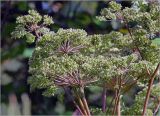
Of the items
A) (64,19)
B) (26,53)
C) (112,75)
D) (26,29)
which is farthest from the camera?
(64,19)

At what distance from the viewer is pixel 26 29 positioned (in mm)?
1458

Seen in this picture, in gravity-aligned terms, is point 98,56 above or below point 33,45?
below

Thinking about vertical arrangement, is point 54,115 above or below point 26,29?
below

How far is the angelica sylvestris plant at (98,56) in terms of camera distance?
133cm

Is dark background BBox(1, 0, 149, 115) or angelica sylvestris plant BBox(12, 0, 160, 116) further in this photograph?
dark background BBox(1, 0, 149, 115)

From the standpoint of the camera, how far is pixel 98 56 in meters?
1.38

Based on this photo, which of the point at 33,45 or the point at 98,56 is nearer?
the point at 98,56

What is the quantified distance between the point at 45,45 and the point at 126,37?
23 cm

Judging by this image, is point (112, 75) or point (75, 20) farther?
point (75, 20)

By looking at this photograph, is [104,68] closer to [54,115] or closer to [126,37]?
[126,37]

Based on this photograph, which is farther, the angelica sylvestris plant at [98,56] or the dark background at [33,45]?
the dark background at [33,45]

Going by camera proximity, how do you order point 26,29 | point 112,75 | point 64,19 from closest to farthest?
point 112,75
point 26,29
point 64,19

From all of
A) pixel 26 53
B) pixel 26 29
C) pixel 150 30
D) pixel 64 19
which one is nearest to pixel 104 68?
pixel 150 30

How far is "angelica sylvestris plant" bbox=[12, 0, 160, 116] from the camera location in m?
1.33
